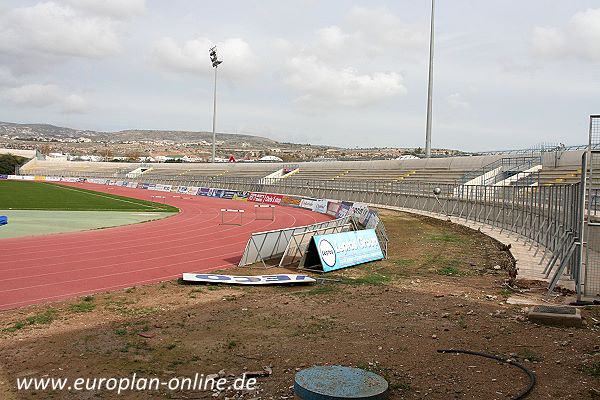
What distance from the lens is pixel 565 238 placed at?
14.4m

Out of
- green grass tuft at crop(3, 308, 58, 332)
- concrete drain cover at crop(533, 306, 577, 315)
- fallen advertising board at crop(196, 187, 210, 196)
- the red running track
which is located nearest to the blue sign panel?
the red running track

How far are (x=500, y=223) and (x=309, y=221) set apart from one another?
12.1 m

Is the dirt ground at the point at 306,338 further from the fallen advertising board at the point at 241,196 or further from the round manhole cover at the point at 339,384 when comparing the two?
the fallen advertising board at the point at 241,196

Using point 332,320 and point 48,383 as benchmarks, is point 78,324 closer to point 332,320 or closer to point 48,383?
point 48,383

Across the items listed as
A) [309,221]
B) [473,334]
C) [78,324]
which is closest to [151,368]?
[78,324]

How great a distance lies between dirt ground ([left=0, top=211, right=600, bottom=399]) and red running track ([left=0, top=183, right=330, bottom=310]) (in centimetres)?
184

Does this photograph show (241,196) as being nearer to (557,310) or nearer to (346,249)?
(346,249)

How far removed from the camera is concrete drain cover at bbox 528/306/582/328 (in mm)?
9781

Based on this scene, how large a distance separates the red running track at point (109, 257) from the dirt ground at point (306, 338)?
1838 mm

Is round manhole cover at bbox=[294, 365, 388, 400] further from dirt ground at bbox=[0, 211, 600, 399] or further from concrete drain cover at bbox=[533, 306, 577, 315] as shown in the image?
concrete drain cover at bbox=[533, 306, 577, 315]

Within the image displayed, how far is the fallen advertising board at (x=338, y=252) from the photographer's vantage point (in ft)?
57.8

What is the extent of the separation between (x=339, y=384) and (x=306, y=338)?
296 cm

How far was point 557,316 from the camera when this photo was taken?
9898 millimetres

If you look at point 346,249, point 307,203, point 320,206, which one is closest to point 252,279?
point 346,249
